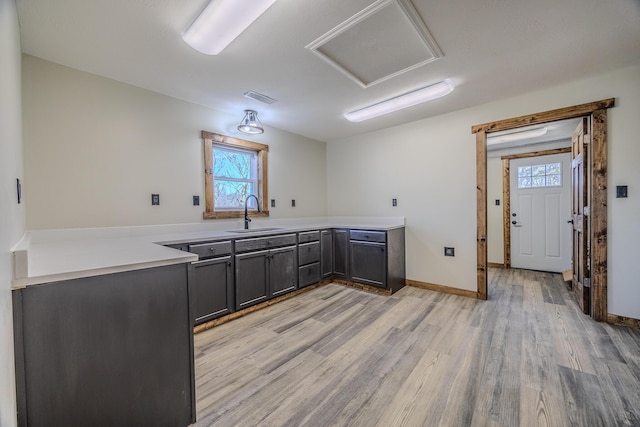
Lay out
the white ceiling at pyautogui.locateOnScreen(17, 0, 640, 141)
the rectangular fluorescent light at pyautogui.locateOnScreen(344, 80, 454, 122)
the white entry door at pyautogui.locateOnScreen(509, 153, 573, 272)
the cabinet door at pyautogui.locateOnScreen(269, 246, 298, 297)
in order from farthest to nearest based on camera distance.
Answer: the white entry door at pyautogui.locateOnScreen(509, 153, 573, 272), the cabinet door at pyautogui.locateOnScreen(269, 246, 298, 297), the rectangular fluorescent light at pyautogui.locateOnScreen(344, 80, 454, 122), the white ceiling at pyautogui.locateOnScreen(17, 0, 640, 141)

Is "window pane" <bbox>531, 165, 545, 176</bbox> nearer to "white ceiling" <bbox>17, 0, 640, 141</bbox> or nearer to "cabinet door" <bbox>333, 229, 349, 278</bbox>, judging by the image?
"white ceiling" <bbox>17, 0, 640, 141</bbox>

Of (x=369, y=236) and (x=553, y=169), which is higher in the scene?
(x=553, y=169)

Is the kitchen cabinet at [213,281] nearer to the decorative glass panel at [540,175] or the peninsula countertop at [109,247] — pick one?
the peninsula countertop at [109,247]

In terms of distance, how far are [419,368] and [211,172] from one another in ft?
9.19

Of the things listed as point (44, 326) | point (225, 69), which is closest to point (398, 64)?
point (225, 69)

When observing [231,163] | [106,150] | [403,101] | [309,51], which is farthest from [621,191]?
[106,150]

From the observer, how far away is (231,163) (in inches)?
133

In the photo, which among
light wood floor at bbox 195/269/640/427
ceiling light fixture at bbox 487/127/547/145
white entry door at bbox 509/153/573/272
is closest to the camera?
light wood floor at bbox 195/269/640/427

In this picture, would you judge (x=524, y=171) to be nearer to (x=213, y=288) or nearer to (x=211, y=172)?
(x=211, y=172)

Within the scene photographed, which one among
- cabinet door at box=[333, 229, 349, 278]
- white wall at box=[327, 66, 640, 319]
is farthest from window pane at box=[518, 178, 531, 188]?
cabinet door at box=[333, 229, 349, 278]

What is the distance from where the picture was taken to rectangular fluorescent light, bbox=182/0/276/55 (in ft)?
4.78

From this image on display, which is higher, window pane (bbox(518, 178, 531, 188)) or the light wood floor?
window pane (bbox(518, 178, 531, 188))

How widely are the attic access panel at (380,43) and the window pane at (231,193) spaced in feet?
6.40

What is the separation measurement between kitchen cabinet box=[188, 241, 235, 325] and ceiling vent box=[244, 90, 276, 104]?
5.06 feet
